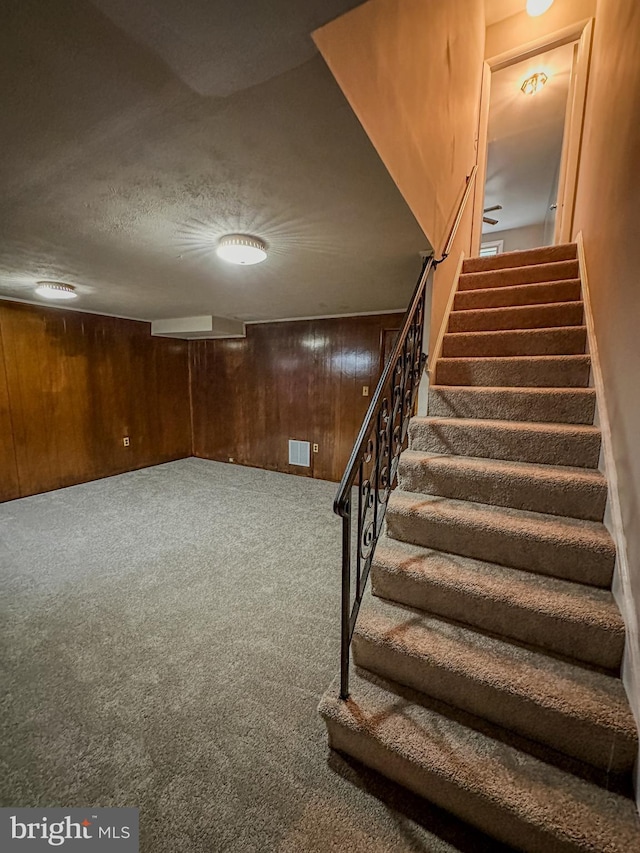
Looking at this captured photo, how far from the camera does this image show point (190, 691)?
1.47 meters

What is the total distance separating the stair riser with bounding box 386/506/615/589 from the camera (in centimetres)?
128

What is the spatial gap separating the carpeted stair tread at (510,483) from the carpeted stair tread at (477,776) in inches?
34.2

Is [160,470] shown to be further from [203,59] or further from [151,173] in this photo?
[203,59]

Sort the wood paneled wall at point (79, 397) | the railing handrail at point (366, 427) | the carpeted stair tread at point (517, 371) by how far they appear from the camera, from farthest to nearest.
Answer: the wood paneled wall at point (79, 397), the carpeted stair tread at point (517, 371), the railing handrail at point (366, 427)

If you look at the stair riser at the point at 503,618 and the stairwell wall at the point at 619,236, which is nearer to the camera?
the stair riser at the point at 503,618

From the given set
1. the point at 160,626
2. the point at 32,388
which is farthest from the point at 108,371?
the point at 160,626

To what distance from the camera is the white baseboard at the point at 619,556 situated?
100 centimetres

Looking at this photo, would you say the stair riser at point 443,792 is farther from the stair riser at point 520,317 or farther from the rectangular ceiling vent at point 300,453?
the rectangular ceiling vent at point 300,453

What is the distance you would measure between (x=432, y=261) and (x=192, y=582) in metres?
2.56

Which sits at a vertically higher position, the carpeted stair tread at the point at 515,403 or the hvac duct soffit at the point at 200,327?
the hvac duct soffit at the point at 200,327

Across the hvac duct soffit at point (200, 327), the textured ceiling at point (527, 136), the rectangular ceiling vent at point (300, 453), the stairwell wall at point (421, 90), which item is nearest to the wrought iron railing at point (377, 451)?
the stairwell wall at point (421, 90)

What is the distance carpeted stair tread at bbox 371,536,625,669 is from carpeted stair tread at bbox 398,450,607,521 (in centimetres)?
31

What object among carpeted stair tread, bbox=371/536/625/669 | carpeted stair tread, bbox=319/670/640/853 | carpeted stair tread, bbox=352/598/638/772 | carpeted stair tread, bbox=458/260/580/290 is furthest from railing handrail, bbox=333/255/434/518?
carpeted stair tread, bbox=458/260/580/290

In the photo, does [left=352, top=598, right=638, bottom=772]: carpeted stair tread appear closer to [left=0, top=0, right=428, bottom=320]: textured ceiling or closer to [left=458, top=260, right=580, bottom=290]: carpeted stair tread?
[left=0, top=0, right=428, bottom=320]: textured ceiling
